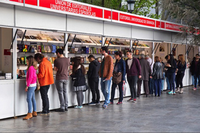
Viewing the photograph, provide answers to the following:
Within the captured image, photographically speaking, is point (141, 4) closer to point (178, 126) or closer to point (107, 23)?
point (107, 23)

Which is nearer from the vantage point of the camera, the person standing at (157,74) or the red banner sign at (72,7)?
the red banner sign at (72,7)

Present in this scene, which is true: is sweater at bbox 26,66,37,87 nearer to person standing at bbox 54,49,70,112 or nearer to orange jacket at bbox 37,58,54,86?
orange jacket at bbox 37,58,54,86

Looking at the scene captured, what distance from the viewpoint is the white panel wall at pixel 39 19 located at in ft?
27.2

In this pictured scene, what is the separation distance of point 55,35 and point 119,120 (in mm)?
4010

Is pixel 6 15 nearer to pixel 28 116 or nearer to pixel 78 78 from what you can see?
pixel 28 116

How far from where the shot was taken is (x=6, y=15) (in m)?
7.89

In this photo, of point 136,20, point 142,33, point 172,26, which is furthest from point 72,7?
point 172,26

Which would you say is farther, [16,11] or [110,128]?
[16,11]

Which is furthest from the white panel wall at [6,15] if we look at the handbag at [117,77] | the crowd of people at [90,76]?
the handbag at [117,77]

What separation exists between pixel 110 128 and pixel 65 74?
2.71 metres

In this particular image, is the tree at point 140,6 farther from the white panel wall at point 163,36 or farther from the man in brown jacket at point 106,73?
the man in brown jacket at point 106,73

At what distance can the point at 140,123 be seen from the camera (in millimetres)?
7473

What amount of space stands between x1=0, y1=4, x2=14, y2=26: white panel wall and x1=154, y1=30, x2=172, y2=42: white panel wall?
809 centimetres

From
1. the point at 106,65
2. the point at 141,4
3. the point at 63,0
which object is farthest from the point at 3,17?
the point at 141,4
